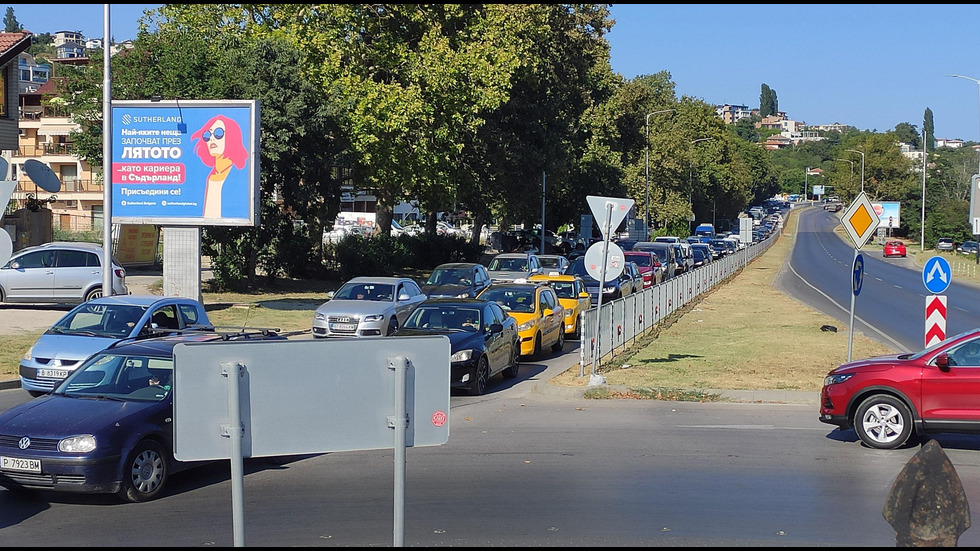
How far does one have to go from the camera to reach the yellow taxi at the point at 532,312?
20.9 metres

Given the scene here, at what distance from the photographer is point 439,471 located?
10.4m

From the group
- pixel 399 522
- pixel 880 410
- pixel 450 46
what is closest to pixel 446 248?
pixel 450 46

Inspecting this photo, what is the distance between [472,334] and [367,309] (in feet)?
18.3

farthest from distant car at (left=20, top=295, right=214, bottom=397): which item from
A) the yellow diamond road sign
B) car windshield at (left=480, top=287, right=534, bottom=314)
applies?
the yellow diamond road sign

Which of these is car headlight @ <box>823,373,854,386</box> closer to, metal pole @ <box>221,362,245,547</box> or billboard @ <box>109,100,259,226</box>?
metal pole @ <box>221,362,245,547</box>

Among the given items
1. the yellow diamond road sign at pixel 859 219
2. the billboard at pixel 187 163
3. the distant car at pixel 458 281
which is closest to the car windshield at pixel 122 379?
the yellow diamond road sign at pixel 859 219

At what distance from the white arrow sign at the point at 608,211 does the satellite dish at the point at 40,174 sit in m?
10.4

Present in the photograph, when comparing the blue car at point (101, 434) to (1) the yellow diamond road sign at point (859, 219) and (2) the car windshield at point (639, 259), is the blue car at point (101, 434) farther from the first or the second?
(2) the car windshield at point (639, 259)

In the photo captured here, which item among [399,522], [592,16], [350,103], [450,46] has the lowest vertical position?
[399,522]

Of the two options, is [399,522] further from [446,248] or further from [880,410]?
[446,248]

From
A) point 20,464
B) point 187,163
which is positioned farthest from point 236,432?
point 187,163

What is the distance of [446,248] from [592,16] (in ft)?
60.9

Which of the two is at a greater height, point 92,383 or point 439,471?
point 92,383

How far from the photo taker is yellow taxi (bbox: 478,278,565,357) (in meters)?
20.9
